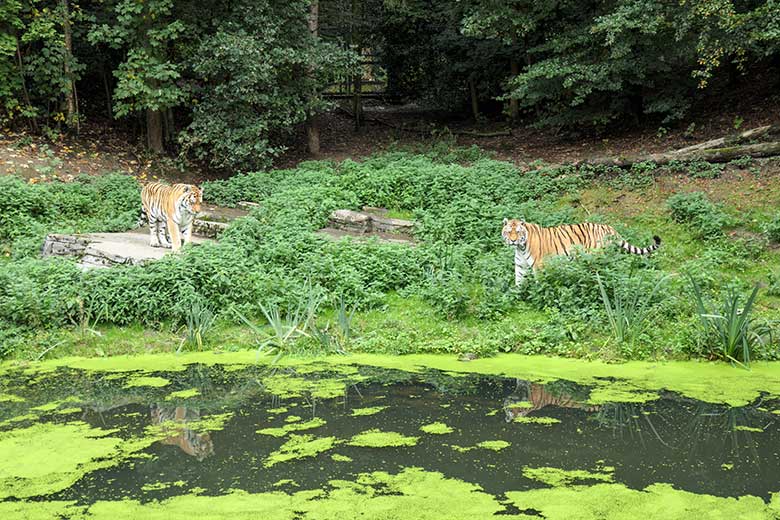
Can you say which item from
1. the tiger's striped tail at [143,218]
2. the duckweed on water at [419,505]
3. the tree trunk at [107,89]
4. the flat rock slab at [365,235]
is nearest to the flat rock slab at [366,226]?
the flat rock slab at [365,235]

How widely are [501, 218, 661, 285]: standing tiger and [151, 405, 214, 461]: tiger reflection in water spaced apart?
185 inches

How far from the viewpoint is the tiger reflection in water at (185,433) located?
18.9 ft

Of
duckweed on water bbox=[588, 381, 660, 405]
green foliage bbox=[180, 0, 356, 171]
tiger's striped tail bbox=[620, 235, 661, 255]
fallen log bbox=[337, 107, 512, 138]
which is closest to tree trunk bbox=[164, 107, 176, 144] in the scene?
green foliage bbox=[180, 0, 356, 171]

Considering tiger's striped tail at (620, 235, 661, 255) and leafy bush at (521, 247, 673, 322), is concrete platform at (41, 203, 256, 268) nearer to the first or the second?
leafy bush at (521, 247, 673, 322)

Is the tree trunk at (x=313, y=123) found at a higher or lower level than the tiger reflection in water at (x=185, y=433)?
higher

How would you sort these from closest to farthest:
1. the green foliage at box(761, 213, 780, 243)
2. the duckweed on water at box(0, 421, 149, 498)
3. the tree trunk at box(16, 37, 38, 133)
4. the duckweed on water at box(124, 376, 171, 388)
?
1. the duckweed on water at box(0, 421, 149, 498)
2. the duckweed on water at box(124, 376, 171, 388)
3. the green foliage at box(761, 213, 780, 243)
4. the tree trunk at box(16, 37, 38, 133)

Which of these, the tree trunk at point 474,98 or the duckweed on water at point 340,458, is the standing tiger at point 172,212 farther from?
the tree trunk at point 474,98

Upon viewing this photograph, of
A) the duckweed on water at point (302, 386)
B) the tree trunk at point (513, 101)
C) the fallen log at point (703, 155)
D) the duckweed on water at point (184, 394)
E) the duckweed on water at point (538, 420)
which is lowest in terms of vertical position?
the duckweed on water at point (184, 394)

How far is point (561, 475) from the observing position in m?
5.15

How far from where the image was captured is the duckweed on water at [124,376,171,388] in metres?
7.52

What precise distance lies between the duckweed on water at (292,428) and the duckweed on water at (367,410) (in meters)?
0.31

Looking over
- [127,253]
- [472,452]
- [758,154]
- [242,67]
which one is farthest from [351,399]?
[242,67]

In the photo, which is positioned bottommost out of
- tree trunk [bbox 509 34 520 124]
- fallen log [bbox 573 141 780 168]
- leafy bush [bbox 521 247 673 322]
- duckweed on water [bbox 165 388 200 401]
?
duckweed on water [bbox 165 388 200 401]

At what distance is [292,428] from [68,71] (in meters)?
13.4
